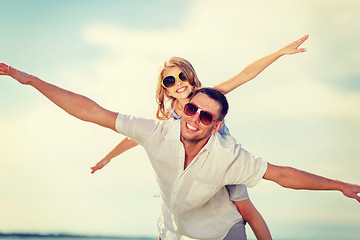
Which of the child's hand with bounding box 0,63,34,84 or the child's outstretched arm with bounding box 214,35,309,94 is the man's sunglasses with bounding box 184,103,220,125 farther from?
the child's hand with bounding box 0,63,34,84

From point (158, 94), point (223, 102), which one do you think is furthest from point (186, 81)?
point (223, 102)

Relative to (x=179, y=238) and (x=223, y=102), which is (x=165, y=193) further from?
(x=223, y=102)

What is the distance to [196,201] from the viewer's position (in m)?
5.62

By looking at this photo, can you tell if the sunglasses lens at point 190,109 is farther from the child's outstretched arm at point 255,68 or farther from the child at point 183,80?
the child's outstretched arm at point 255,68

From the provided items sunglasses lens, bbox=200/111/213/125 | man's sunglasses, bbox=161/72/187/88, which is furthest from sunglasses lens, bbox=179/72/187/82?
sunglasses lens, bbox=200/111/213/125

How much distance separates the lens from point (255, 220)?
609cm

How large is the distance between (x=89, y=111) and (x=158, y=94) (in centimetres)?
234

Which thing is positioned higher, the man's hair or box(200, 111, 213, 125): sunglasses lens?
the man's hair

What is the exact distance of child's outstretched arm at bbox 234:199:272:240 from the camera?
6.02m

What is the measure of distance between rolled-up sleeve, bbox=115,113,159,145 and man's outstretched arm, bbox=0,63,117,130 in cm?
15

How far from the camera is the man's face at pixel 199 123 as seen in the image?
17.6 ft

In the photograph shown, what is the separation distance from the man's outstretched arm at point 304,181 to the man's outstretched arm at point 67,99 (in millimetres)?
2071

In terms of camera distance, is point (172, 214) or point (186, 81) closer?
point (172, 214)

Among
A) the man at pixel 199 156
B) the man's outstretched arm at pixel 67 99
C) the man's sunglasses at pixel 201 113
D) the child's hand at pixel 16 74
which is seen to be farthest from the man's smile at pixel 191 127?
the child's hand at pixel 16 74
